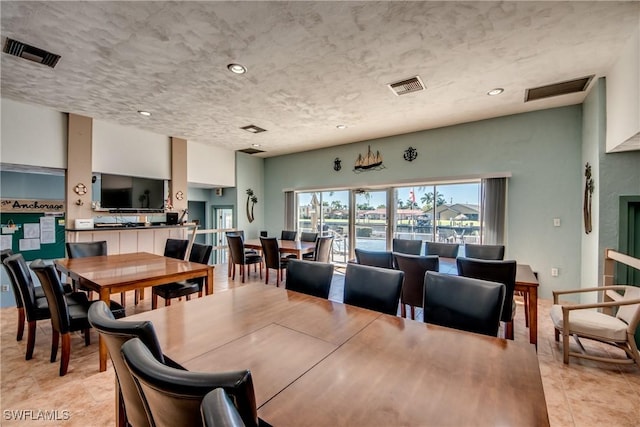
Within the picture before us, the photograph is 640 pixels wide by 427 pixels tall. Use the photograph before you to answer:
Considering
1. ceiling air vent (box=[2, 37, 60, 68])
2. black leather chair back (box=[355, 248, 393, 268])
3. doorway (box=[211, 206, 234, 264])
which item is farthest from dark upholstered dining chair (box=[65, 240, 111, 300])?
black leather chair back (box=[355, 248, 393, 268])

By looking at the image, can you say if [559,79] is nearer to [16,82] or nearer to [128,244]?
[16,82]

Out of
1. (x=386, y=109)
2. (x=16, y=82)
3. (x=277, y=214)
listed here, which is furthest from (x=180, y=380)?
(x=277, y=214)

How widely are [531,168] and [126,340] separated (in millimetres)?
5341

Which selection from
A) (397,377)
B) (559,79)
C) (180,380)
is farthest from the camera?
(559,79)

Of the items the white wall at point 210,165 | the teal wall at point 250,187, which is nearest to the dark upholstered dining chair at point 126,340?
the white wall at point 210,165

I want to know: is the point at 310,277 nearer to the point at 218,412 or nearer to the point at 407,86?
the point at 218,412

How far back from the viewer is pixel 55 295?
2158 mm

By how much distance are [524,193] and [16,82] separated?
7161mm

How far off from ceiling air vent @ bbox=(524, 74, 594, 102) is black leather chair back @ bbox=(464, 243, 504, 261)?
2073mm

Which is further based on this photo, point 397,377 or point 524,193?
point 524,193

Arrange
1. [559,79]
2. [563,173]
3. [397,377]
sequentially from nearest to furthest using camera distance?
[397,377] → [559,79] → [563,173]

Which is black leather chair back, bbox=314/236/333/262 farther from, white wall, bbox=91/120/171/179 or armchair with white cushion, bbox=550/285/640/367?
white wall, bbox=91/120/171/179

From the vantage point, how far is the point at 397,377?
1024 millimetres

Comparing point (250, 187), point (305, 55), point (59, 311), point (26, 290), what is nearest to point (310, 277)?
point (59, 311)
